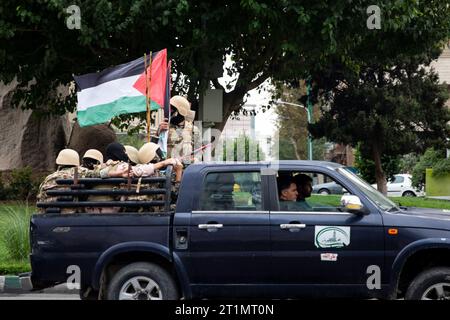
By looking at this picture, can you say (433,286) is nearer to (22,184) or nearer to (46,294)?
(46,294)

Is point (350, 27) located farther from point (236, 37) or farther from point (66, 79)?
point (66, 79)

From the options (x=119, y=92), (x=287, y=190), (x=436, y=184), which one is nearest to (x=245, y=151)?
Answer: (x=119, y=92)

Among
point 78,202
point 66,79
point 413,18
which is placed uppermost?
point 413,18

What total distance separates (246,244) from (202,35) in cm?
745

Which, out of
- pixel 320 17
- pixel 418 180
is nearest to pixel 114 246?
pixel 320 17

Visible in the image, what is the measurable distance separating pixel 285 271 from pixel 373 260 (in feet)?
2.74

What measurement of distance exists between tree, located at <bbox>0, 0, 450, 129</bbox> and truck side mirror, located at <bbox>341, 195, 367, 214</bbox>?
6627 mm

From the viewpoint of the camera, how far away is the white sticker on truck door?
641cm

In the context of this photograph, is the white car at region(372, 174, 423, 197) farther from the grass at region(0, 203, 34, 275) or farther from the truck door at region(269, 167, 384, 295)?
the truck door at region(269, 167, 384, 295)

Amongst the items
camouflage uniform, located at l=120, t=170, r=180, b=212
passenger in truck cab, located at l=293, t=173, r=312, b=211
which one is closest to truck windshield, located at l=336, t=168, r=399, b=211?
passenger in truck cab, located at l=293, t=173, r=312, b=211

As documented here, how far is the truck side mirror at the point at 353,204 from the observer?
6414mm

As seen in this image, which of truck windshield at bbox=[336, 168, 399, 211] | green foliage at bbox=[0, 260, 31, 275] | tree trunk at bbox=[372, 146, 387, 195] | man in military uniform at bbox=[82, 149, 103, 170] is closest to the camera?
truck windshield at bbox=[336, 168, 399, 211]

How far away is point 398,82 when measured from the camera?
83.1 feet

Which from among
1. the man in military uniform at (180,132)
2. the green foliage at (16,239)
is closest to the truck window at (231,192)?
the man in military uniform at (180,132)
